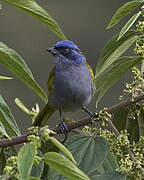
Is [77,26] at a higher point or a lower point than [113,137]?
lower

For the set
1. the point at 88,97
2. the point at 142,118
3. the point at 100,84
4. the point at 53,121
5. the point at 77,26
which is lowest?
the point at 53,121

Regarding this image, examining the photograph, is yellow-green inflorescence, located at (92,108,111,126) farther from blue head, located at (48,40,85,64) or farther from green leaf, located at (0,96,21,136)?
blue head, located at (48,40,85,64)

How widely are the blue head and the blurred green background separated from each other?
4371 millimetres

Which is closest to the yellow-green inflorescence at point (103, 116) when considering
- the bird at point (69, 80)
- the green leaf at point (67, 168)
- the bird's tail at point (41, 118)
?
the green leaf at point (67, 168)

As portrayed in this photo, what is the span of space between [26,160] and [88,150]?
17.5 inches

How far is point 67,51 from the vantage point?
334 cm

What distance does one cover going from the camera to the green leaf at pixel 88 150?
1.69m

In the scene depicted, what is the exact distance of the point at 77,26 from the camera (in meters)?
9.02

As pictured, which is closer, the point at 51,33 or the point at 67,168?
the point at 67,168

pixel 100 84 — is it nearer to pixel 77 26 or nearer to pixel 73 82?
pixel 73 82

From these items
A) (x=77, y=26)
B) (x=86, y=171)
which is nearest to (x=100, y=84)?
(x=86, y=171)

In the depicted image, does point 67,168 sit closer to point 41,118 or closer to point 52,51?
point 41,118

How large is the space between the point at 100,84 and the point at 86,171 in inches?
12.1

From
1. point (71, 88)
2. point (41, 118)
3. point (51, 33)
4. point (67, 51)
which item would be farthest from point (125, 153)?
point (51, 33)
